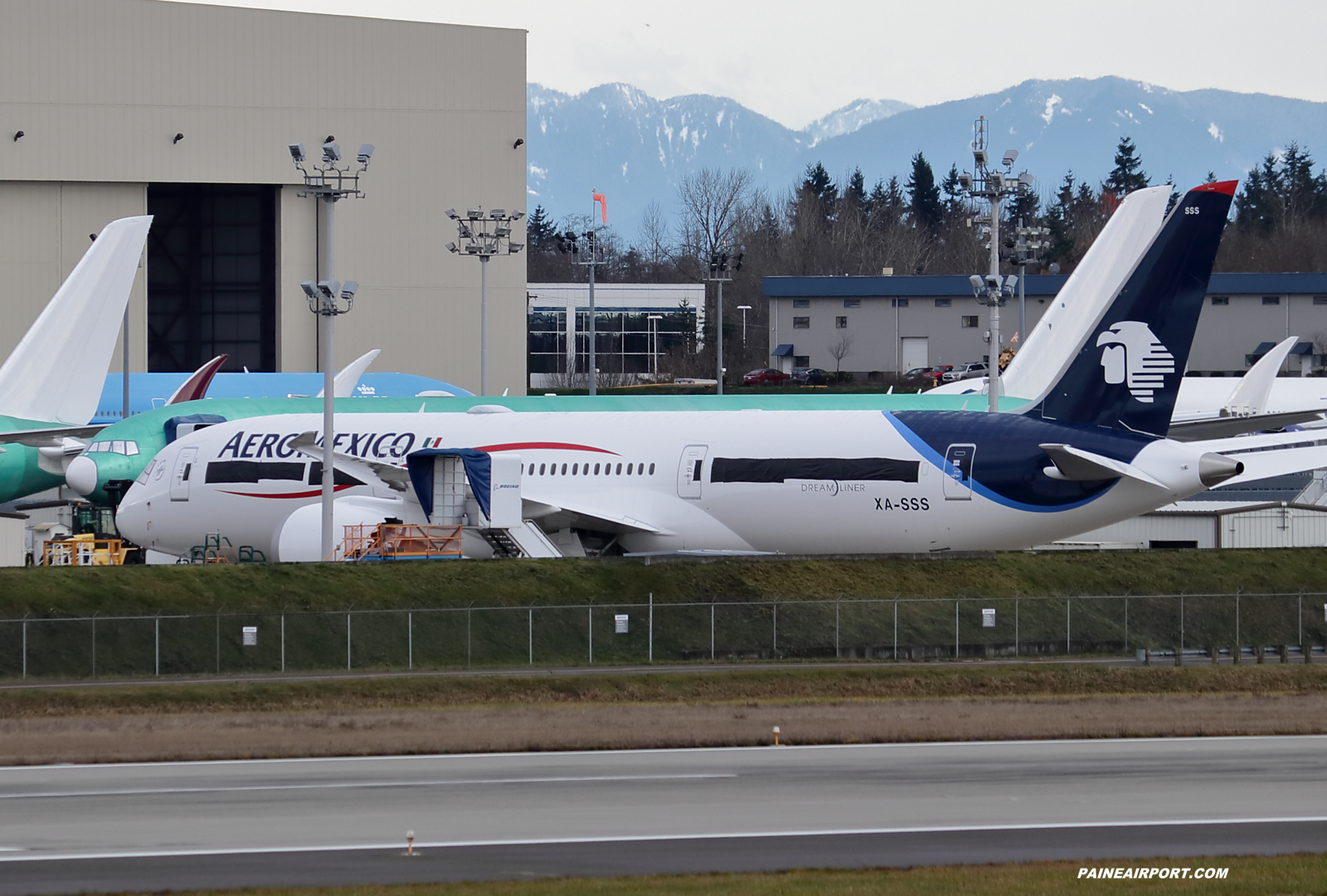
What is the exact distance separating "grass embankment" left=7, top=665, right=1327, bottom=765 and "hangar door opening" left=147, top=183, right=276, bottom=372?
2615 inches

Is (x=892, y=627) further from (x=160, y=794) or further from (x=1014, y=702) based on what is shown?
(x=160, y=794)

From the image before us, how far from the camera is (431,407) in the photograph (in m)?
47.5

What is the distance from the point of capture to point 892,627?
34.4 metres

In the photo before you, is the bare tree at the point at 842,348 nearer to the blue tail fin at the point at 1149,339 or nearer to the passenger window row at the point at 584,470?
the passenger window row at the point at 584,470

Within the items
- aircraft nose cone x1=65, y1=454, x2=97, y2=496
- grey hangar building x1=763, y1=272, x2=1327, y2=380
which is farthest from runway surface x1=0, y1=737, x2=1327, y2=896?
grey hangar building x1=763, y1=272, x2=1327, y2=380

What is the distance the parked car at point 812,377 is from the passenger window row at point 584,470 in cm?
8028

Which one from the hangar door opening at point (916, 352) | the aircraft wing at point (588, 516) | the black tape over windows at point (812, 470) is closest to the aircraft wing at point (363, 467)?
the aircraft wing at point (588, 516)

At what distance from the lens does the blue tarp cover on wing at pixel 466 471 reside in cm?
3594

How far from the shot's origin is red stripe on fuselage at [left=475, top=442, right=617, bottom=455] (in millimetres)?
38188

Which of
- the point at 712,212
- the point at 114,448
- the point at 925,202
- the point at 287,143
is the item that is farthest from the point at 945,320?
the point at 114,448

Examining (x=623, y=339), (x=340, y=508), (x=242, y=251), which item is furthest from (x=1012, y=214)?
(x=340, y=508)

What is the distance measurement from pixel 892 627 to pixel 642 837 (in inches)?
697

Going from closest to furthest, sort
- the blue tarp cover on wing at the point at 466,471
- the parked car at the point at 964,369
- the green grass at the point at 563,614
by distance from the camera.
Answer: the green grass at the point at 563,614, the blue tarp cover on wing at the point at 466,471, the parked car at the point at 964,369

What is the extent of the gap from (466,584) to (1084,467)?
1379cm
